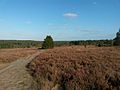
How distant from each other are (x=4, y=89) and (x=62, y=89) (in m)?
3.32

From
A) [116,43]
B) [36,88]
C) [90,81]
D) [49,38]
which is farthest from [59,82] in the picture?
[49,38]

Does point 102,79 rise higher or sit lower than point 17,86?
higher

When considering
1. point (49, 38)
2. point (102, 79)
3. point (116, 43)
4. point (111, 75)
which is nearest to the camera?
point (102, 79)

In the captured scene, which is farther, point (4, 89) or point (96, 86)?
point (4, 89)

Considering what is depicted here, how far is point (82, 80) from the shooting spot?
10992 mm

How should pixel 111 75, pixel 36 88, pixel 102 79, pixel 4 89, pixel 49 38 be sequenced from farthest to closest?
pixel 49 38 → pixel 4 89 → pixel 36 88 → pixel 111 75 → pixel 102 79

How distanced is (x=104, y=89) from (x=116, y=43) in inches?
2911

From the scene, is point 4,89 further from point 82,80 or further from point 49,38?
point 49,38

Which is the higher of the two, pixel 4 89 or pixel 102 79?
pixel 102 79

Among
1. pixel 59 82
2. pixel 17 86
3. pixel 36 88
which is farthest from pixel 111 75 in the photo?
pixel 17 86

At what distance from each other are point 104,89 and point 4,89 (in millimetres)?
5488

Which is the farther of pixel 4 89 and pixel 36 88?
pixel 4 89

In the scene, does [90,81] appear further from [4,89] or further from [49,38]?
[49,38]

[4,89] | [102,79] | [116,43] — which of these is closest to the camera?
[102,79]
